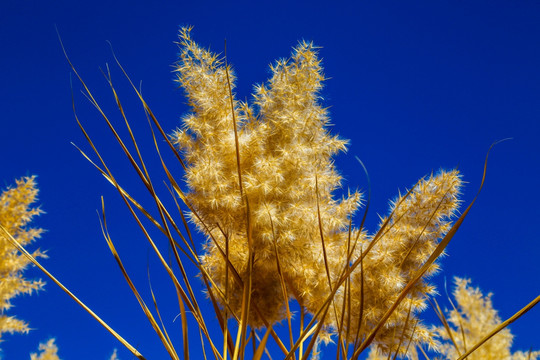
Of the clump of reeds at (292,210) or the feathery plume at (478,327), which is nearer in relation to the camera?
the clump of reeds at (292,210)

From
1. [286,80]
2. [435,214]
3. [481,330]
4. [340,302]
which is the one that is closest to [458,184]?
[435,214]

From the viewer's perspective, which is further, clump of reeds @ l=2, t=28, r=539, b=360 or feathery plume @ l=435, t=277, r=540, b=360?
feathery plume @ l=435, t=277, r=540, b=360

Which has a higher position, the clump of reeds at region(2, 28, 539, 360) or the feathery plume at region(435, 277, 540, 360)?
the feathery plume at region(435, 277, 540, 360)

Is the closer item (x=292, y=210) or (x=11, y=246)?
(x=292, y=210)

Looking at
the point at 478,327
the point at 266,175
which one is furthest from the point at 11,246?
the point at 478,327

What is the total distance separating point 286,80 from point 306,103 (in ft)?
0.35

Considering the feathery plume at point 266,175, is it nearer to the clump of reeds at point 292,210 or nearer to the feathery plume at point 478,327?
the clump of reeds at point 292,210

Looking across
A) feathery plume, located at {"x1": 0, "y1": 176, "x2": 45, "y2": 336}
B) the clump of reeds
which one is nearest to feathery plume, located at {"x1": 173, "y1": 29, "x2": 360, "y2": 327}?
the clump of reeds

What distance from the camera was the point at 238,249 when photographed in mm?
1276

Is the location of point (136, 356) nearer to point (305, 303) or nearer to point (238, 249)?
point (238, 249)

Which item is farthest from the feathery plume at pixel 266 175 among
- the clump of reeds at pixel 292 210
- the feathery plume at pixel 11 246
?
the feathery plume at pixel 11 246

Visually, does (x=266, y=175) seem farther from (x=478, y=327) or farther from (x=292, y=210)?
(x=478, y=327)

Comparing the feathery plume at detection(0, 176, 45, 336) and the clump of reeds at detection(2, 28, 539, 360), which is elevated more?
the feathery plume at detection(0, 176, 45, 336)

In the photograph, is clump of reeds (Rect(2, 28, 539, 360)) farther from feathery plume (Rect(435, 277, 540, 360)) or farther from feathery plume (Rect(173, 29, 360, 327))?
feathery plume (Rect(435, 277, 540, 360))
